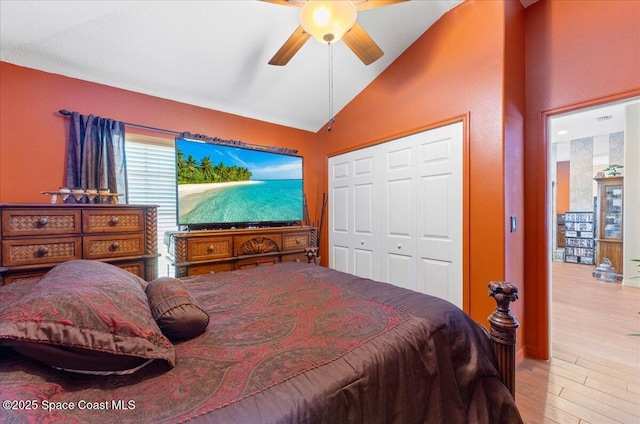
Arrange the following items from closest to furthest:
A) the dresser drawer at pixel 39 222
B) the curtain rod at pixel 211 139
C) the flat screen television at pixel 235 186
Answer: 1. the dresser drawer at pixel 39 222
2. the curtain rod at pixel 211 139
3. the flat screen television at pixel 235 186

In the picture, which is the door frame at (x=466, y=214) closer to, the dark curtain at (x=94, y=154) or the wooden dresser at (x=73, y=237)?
the wooden dresser at (x=73, y=237)

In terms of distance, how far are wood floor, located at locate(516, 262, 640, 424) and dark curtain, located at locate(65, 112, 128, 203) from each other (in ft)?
11.5

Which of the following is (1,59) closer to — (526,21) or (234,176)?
(234,176)

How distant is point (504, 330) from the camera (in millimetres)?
1120

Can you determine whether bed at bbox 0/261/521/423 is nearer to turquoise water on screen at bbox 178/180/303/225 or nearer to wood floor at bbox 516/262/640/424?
wood floor at bbox 516/262/640/424

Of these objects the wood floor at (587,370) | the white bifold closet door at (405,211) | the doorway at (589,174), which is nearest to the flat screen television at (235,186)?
the white bifold closet door at (405,211)

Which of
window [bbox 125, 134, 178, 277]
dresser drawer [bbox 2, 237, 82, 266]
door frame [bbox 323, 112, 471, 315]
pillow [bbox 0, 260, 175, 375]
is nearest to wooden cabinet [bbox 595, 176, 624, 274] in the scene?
door frame [bbox 323, 112, 471, 315]

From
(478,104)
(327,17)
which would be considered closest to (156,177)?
(327,17)

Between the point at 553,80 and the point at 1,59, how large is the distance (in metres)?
4.29

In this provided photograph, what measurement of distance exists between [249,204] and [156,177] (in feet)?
3.17

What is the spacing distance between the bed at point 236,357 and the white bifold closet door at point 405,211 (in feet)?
4.41

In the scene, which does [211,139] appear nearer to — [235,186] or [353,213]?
[235,186]

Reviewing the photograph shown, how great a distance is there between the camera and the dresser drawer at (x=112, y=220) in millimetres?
1868

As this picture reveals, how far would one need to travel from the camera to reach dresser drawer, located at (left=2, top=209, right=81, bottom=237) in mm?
1628
